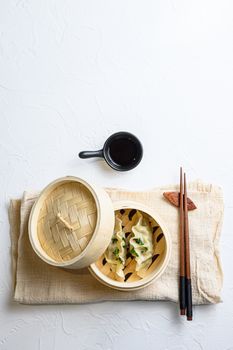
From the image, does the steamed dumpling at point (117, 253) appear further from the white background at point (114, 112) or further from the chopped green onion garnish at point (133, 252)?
the white background at point (114, 112)

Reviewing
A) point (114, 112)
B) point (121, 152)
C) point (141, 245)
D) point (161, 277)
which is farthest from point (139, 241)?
point (114, 112)

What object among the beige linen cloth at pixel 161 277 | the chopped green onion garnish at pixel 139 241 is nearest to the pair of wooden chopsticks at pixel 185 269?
the beige linen cloth at pixel 161 277

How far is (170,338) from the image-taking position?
134cm

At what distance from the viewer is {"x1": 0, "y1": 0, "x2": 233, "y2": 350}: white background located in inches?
53.0

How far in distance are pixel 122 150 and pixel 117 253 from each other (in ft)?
0.96

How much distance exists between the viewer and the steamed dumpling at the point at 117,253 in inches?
50.5

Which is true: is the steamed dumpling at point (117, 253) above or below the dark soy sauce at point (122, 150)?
below

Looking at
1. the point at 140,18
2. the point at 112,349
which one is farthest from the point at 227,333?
the point at 140,18

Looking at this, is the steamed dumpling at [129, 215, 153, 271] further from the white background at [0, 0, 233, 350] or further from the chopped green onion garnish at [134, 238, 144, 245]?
the white background at [0, 0, 233, 350]

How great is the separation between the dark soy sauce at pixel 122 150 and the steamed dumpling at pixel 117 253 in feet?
0.63

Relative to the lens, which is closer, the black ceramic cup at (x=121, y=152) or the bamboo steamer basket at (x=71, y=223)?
the bamboo steamer basket at (x=71, y=223)

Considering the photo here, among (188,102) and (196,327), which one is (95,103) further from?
(196,327)

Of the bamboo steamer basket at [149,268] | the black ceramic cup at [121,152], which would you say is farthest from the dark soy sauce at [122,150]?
the bamboo steamer basket at [149,268]

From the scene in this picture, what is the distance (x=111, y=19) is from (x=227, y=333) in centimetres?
96
